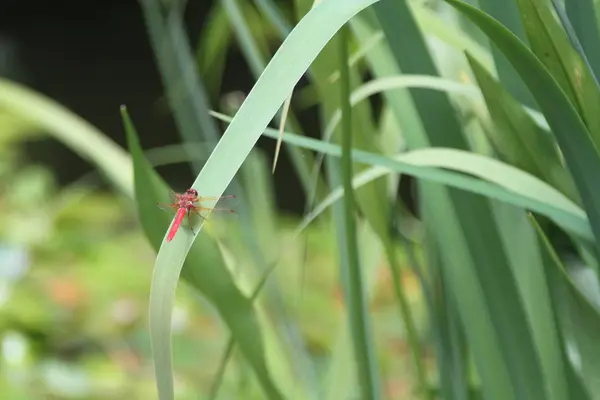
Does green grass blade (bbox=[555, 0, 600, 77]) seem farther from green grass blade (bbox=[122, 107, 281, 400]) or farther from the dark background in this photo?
the dark background

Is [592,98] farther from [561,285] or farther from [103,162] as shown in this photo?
[103,162]

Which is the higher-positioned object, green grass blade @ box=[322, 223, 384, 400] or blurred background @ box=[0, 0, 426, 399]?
blurred background @ box=[0, 0, 426, 399]

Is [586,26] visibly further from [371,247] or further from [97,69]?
[97,69]

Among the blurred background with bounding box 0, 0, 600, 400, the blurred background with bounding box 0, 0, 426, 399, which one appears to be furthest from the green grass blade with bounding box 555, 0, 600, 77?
the blurred background with bounding box 0, 0, 426, 399

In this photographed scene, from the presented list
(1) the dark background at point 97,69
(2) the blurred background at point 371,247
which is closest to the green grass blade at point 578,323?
(2) the blurred background at point 371,247

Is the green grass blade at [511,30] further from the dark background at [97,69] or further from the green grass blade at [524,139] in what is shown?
the dark background at [97,69]

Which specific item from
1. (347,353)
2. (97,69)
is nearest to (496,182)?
(347,353)

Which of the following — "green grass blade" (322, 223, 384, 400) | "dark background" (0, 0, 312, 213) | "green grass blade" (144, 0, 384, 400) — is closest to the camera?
"green grass blade" (144, 0, 384, 400)
